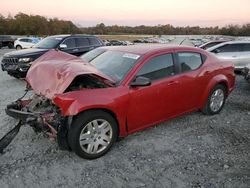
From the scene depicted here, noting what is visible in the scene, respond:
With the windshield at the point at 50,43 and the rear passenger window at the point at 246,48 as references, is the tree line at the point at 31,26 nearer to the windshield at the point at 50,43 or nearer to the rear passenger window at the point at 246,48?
the windshield at the point at 50,43

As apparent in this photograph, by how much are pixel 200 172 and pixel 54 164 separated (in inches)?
79.8

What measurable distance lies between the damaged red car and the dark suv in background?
467 cm

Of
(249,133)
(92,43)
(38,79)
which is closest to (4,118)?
(38,79)

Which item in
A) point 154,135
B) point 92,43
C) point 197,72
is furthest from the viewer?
point 92,43

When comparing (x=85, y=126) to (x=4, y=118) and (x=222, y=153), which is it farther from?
(x=4, y=118)

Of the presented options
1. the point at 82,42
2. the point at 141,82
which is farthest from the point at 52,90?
the point at 82,42

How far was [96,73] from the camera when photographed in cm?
446

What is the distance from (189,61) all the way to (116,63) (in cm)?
149

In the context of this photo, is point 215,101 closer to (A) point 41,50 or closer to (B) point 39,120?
(B) point 39,120

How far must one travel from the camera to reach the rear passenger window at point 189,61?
558 cm

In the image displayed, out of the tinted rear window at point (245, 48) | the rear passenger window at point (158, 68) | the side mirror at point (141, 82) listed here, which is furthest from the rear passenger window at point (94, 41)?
the side mirror at point (141, 82)

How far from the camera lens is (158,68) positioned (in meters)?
5.17

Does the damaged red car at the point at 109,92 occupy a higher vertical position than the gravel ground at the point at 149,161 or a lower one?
higher

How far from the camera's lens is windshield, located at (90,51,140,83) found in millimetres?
4886
